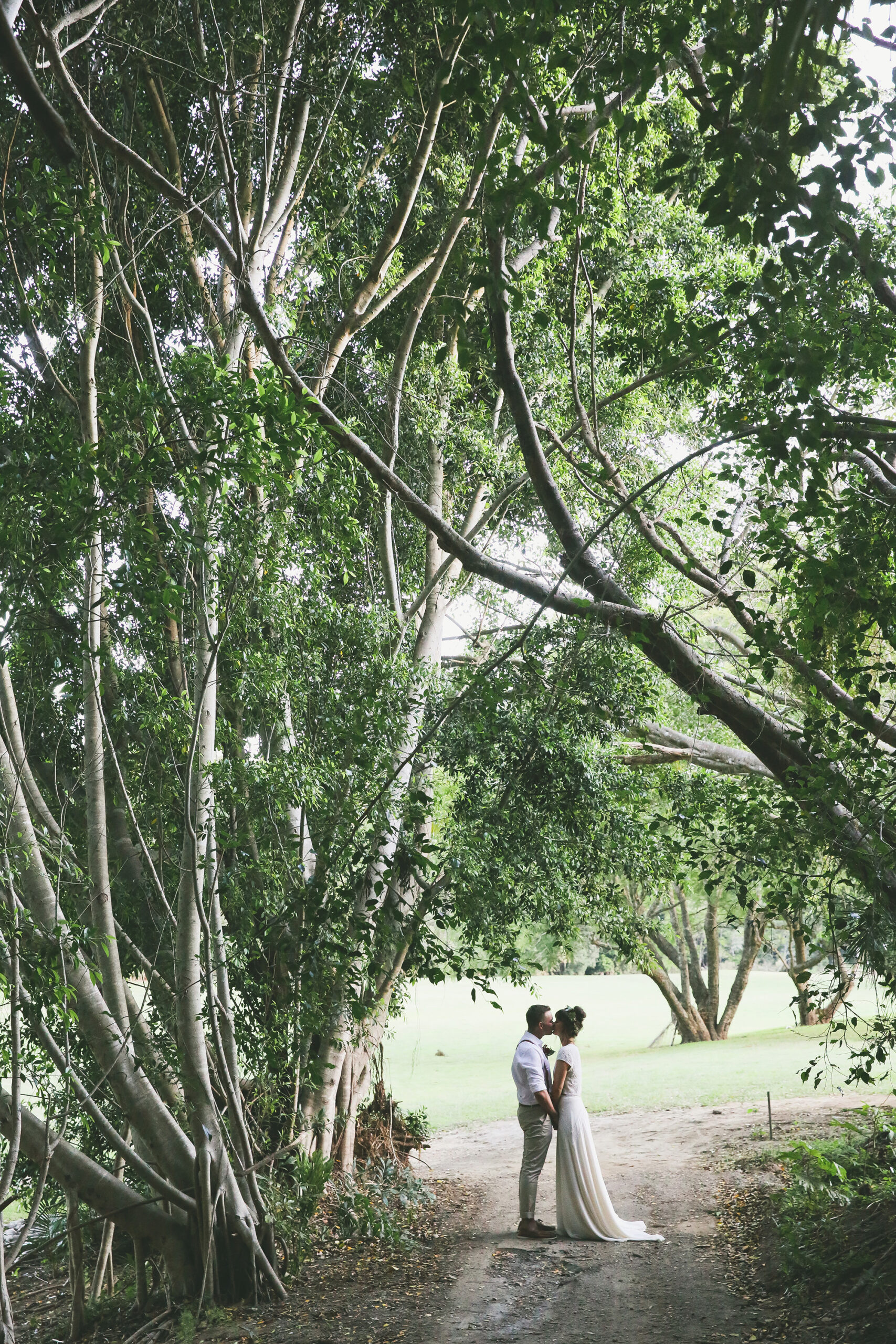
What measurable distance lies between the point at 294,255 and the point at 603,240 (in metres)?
2.63

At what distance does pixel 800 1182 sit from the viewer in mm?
6797

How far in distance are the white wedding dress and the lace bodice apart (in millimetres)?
256

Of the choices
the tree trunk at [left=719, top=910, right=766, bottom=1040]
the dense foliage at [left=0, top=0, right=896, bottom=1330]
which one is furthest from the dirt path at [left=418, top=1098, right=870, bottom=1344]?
the tree trunk at [left=719, top=910, right=766, bottom=1040]

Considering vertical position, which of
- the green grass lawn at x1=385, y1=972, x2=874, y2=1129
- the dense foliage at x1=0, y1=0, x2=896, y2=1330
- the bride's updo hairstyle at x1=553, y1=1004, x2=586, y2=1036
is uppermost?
the dense foliage at x1=0, y1=0, x2=896, y2=1330

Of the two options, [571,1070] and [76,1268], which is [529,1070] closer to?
[571,1070]

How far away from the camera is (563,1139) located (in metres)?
7.26

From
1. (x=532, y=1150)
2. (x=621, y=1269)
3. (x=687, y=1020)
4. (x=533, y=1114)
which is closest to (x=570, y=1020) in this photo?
(x=533, y=1114)

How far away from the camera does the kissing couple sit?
7.07 m

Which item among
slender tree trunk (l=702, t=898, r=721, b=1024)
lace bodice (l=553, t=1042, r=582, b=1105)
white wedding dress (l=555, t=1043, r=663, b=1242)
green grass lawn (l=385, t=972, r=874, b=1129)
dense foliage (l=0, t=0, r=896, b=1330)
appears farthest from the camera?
slender tree trunk (l=702, t=898, r=721, b=1024)

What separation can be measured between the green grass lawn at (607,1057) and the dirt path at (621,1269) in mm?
1610

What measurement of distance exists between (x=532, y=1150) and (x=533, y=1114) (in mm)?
262

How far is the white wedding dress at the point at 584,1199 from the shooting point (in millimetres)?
7047

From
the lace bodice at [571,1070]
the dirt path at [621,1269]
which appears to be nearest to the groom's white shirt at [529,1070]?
the lace bodice at [571,1070]

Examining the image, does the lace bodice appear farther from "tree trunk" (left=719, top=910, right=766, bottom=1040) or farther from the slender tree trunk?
the slender tree trunk
